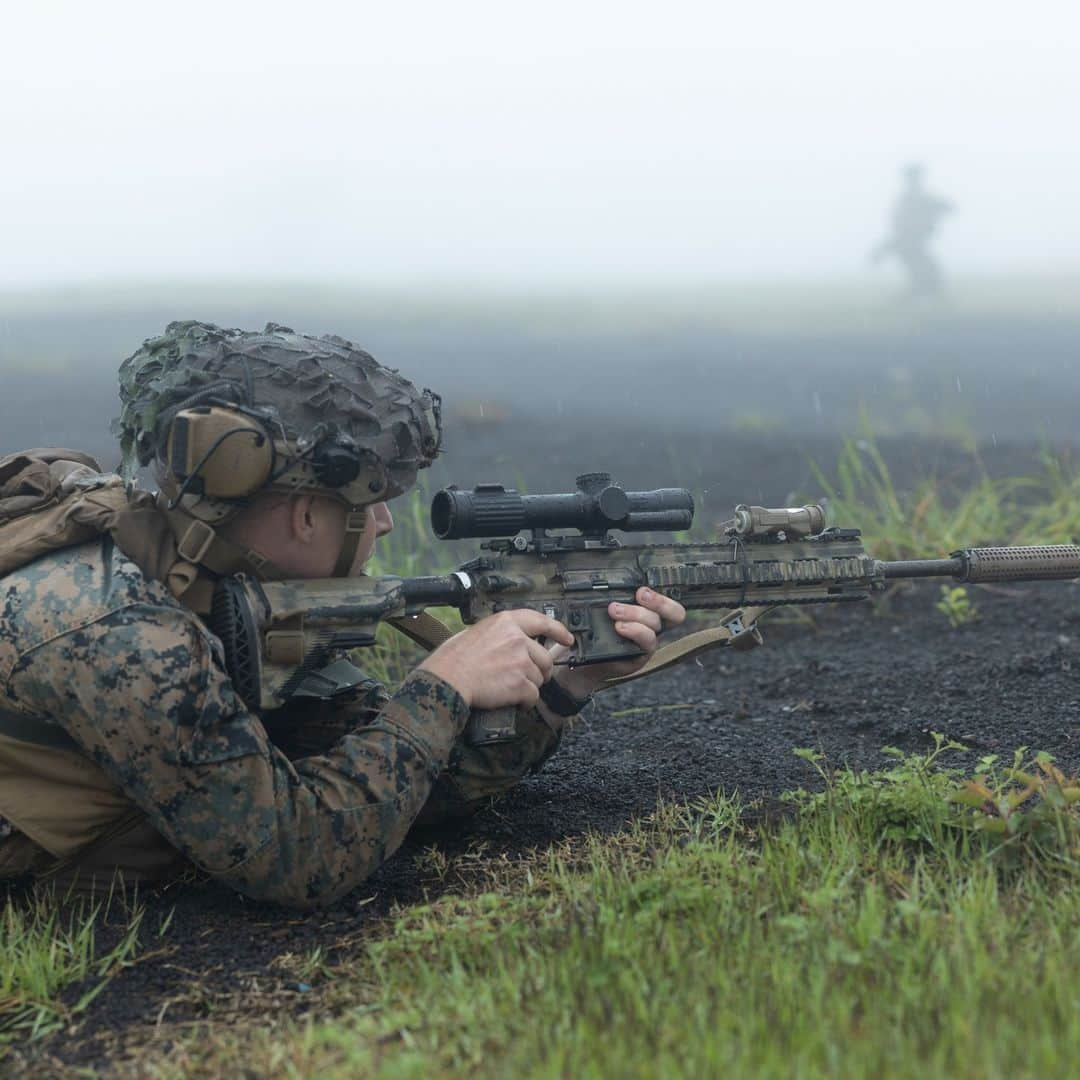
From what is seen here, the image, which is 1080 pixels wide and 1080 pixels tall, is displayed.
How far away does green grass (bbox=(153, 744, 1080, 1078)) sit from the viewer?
7.55 feet

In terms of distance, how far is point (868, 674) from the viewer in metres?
6.03

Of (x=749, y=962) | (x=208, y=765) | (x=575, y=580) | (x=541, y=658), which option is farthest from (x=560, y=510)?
(x=749, y=962)

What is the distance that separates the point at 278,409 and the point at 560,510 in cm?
96

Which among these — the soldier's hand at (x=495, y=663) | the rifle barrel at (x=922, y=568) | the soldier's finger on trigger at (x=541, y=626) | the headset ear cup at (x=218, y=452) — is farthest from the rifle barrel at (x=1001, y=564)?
the headset ear cup at (x=218, y=452)

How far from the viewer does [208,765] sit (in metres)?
3.07

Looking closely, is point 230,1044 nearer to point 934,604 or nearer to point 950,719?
point 950,719

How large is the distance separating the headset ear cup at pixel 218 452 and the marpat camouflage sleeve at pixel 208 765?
0.32 metres

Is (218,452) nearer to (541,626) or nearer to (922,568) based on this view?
(541,626)

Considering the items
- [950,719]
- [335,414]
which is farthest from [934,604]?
[335,414]

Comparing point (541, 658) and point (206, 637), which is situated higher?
point (206, 637)

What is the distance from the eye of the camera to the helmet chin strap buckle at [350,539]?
3.51 meters

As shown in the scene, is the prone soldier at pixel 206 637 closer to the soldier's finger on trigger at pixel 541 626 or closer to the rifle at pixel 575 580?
the soldier's finger on trigger at pixel 541 626

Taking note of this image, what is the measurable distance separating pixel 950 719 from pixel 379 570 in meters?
3.41

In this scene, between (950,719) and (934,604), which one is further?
(934,604)
